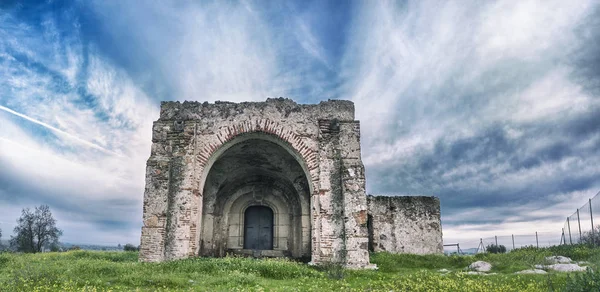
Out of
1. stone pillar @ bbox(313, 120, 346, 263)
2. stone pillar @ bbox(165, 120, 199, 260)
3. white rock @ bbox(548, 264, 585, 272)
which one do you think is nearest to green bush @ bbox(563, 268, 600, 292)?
white rock @ bbox(548, 264, 585, 272)

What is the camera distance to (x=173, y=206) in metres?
11.8

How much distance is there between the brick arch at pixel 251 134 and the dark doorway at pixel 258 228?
13.8 feet

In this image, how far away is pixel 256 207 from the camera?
16.3 m

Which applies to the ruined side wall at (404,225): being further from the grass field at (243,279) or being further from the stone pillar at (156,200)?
the stone pillar at (156,200)

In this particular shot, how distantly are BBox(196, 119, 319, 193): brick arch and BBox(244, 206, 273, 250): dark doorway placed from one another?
13.8ft

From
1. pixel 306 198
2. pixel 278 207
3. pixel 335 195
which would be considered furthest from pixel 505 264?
pixel 278 207

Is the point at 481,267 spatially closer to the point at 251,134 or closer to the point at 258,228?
the point at 251,134

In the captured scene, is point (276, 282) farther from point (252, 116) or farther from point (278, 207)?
point (278, 207)

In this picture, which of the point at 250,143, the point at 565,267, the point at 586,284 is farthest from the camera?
the point at 250,143

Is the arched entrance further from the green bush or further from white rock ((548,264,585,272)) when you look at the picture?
the green bush

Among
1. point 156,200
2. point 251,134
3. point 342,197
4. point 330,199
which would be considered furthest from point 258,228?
point 342,197

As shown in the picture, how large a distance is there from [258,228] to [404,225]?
260 inches

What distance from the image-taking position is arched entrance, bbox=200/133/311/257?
1473 cm

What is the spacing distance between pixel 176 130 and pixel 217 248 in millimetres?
5132
